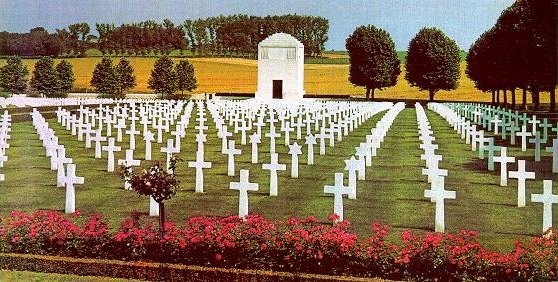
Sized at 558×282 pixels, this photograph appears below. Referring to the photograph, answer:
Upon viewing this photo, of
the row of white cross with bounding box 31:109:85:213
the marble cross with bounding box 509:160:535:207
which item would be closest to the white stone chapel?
the row of white cross with bounding box 31:109:85:213

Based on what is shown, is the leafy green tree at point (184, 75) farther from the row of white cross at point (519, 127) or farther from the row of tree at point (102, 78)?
the row of white cross at point (519, 127)

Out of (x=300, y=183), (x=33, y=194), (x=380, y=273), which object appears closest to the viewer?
(x=380, y=273)

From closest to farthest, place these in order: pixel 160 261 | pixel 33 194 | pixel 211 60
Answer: pixel 160 261, pixel 33 194, pixel 211 60

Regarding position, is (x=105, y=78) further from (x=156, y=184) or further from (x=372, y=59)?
(x=156, y=184)

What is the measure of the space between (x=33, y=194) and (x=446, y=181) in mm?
9609

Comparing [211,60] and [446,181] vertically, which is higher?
[211,60]

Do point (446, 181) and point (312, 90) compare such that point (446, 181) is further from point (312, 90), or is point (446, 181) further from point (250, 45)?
point (312, 90)

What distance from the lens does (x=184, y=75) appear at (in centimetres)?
9512

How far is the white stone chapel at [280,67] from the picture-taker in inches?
3024

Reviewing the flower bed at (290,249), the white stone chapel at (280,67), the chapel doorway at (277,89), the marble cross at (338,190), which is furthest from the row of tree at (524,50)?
the flower bed at (290,249)

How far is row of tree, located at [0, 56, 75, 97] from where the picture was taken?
66662 millimetres

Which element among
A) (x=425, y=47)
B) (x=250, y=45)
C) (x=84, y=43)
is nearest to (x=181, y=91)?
(x=250, y=45)

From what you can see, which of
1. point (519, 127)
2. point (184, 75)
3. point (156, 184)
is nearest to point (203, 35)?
point (184, 75)

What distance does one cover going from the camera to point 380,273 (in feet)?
30.6
